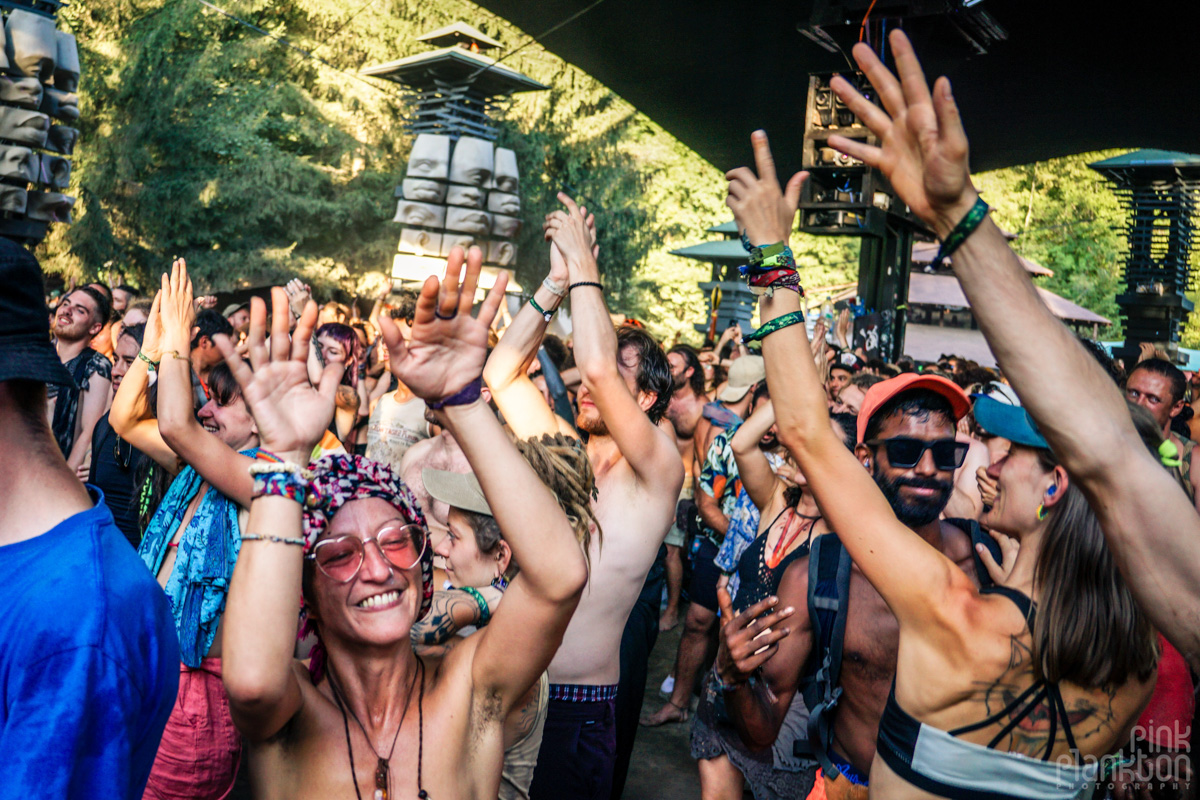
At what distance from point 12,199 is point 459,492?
6971 mm

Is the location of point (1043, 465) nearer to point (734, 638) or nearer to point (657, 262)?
point (734, 638)

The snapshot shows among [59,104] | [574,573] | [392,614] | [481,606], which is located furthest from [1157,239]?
[392,614]

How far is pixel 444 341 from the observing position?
1.79 m

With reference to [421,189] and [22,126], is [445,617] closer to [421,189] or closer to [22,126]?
[22,126]

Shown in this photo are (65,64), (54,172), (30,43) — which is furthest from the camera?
(54,172)

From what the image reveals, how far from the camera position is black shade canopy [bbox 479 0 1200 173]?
1301 cm

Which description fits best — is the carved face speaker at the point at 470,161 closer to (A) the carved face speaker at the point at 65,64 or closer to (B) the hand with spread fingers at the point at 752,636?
(A) the carved face speaker at the point at 65,64

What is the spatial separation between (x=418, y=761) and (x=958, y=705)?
3.73ft

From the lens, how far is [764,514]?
4102 mm

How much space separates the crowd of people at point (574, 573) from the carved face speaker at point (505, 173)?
44.7 ft

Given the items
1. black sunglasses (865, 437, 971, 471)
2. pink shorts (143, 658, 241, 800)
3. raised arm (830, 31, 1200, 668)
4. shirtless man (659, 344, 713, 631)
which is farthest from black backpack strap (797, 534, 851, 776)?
shirtless man (659, 344, 713, 631)

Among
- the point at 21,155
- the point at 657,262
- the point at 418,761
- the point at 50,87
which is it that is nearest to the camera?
the point at 418,761

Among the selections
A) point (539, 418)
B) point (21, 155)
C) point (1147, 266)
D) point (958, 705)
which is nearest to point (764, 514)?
point (539, 418)

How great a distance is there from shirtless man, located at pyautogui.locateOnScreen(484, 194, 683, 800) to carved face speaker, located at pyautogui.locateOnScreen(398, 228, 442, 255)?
1270cm
